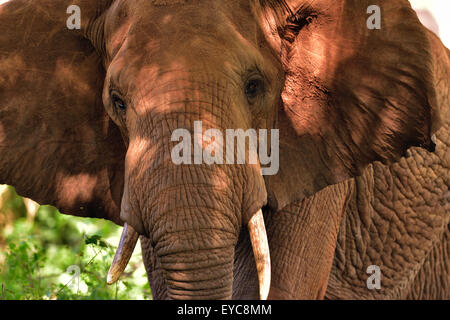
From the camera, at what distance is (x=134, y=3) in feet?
12.8

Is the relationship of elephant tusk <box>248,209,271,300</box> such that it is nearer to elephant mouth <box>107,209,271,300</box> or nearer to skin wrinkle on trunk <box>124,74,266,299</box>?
elephant mouth <box>107,209,271,300</box>

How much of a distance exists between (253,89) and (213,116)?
1.40ft

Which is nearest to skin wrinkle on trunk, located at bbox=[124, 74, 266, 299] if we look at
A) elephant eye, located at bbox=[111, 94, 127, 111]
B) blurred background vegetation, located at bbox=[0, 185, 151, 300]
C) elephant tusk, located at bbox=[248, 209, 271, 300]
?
elephant tusk, located at bbox=[248, 209, 271, 300]

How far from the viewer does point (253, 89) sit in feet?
13.0

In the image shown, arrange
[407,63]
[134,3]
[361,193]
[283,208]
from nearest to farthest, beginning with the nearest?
[134,3]
[407,63]
[283,208]
[361,193]

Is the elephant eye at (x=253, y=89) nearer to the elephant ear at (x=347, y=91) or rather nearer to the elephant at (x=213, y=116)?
the elephant at (x=213, y=116)

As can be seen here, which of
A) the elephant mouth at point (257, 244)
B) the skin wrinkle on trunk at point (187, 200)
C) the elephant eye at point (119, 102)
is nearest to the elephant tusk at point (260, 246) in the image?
the elephant mouth at point (257, 244)

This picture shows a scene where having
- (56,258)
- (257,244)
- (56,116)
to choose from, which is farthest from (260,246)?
(56,258)

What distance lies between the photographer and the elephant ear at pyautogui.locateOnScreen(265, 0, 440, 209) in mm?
4227

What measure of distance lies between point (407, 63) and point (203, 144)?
53.9 inches

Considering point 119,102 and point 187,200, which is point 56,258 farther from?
point 187,200

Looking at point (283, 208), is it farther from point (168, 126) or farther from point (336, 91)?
point (168, 126)

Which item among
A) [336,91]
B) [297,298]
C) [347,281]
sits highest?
[336,91]

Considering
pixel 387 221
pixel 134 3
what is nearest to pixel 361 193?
pixel 387 221
